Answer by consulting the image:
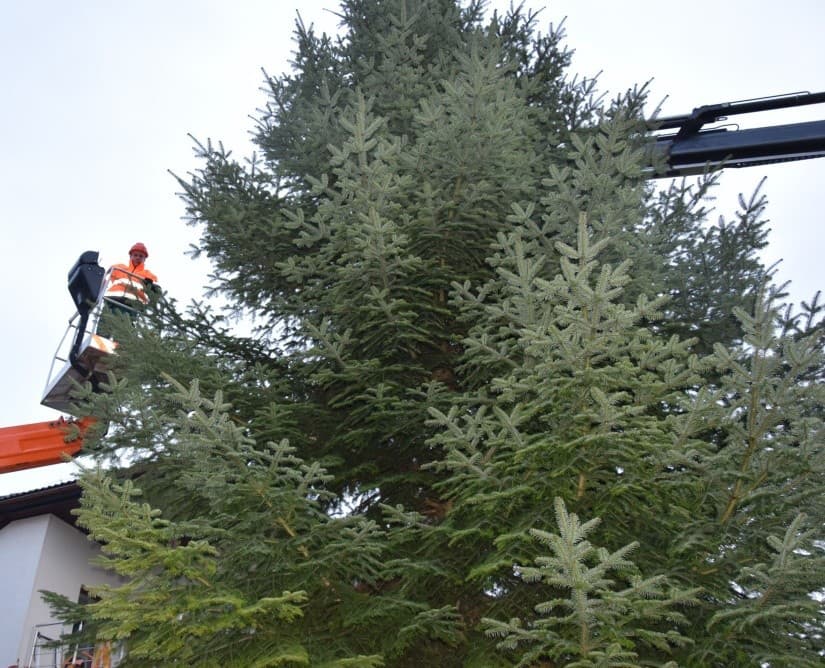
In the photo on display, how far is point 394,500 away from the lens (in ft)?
25.1

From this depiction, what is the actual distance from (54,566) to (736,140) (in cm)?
1306

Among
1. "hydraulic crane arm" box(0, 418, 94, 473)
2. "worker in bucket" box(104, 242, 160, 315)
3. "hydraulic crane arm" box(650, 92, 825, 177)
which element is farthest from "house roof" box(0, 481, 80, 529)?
"hydraulic crane arm" box(650, 92, 825, 177)

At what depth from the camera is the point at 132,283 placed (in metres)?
12.5

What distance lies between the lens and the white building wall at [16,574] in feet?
40.0

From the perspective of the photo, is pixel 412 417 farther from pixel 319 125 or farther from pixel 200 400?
pixel 319 125

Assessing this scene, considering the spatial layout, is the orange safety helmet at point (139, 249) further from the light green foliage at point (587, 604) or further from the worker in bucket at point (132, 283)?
the light green foliage at point (587, 604)

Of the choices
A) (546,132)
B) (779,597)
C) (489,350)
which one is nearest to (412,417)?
(489,350)

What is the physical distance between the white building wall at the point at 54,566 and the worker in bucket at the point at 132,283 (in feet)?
12.3

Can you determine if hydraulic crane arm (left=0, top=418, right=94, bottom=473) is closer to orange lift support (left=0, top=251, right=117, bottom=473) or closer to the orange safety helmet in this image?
orange lift support (left=0, top=251, right=117, bottom=473)

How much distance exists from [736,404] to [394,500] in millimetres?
3380

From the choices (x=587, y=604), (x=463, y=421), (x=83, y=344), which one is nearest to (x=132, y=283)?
(x=83, y=344)

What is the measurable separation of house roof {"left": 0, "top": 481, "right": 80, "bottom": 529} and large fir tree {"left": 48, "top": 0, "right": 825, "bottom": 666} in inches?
227

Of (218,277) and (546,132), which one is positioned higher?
(546,132)

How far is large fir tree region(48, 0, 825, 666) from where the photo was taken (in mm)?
5176
